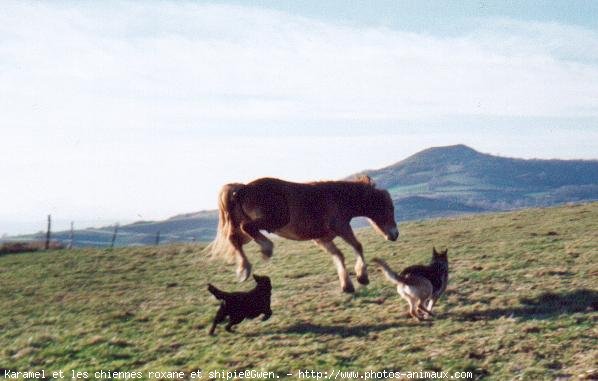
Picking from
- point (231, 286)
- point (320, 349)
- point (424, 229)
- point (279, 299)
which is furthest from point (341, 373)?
point (424, 229)

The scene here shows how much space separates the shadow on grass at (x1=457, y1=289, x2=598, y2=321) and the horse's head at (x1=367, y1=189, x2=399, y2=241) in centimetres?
318

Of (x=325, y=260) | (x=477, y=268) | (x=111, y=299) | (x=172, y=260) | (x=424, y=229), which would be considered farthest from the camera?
(x=424, y=229)

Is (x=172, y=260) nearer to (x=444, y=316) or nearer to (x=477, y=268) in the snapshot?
(x=477, y=268)

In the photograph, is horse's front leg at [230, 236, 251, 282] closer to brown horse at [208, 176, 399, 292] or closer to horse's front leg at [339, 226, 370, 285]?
brown horse at [208, 176, 399, 292]

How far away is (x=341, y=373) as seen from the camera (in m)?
6.70

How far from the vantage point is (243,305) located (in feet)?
29.8

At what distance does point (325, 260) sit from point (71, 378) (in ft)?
31.9

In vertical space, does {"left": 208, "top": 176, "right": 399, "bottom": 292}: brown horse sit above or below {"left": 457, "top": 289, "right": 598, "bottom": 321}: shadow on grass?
above

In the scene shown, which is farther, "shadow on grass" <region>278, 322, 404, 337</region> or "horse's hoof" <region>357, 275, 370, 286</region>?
"horse's hoof" <region>357, 275, 370, 286</region>

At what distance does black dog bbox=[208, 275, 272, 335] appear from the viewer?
29.5ft

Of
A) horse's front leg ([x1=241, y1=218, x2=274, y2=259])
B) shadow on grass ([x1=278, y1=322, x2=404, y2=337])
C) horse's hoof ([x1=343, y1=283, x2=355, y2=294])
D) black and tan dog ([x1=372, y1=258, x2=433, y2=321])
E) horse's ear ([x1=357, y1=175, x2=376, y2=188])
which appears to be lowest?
shadow on grass ([x1=278, y1=322, x2=404, y2=337])

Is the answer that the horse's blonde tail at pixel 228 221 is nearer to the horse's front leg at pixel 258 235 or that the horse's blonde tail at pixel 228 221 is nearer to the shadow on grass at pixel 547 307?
the horse's front leg at pixel 258 235

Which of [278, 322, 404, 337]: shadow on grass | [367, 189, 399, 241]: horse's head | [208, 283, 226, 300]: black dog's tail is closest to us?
[278, 322, 404, 337]: shadow on grass

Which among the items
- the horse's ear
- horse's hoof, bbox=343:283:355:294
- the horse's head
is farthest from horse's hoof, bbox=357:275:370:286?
the horse's ear
